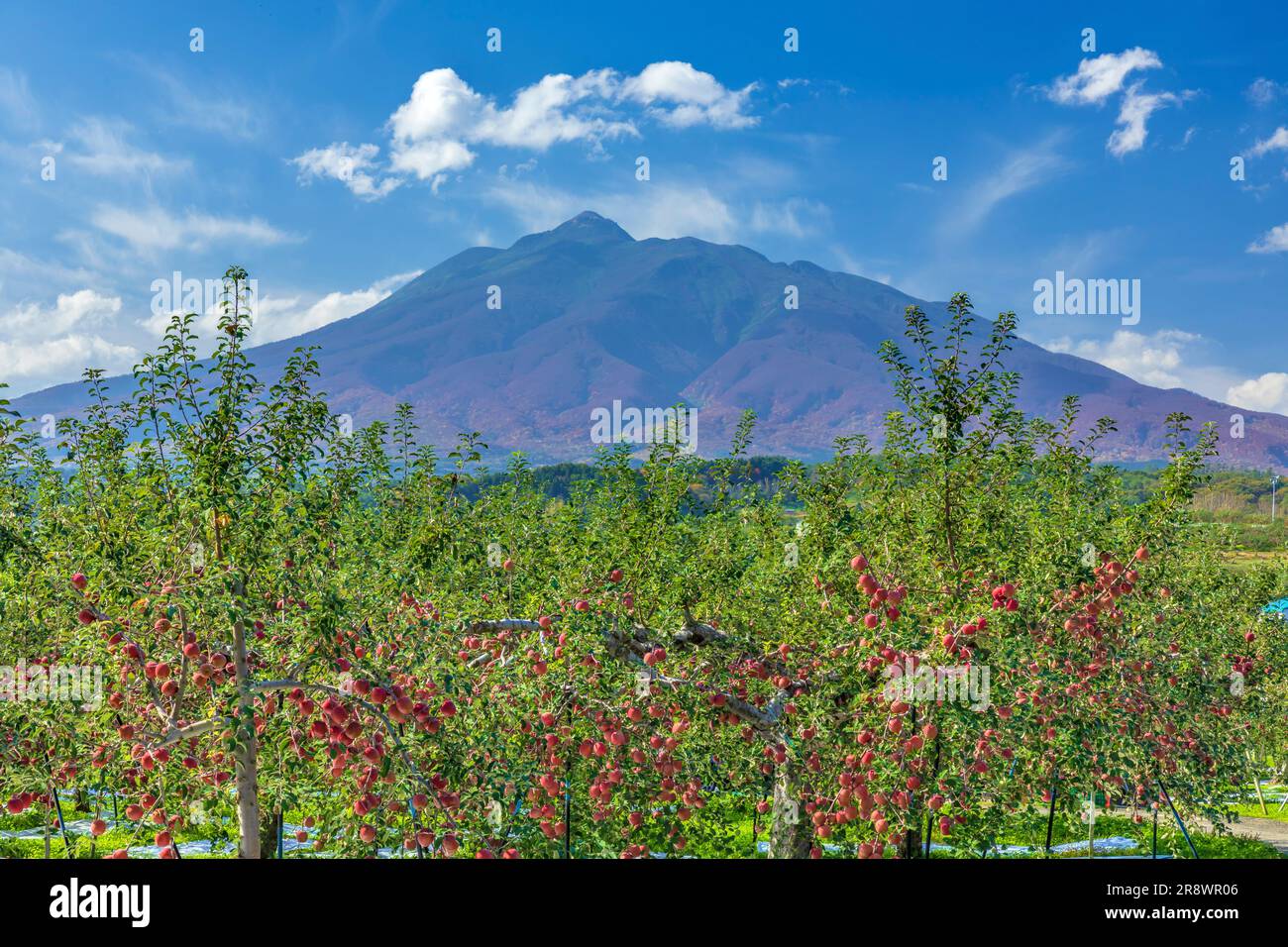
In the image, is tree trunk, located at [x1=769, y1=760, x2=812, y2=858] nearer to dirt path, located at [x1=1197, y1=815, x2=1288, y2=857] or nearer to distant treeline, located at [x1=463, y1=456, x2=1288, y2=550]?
distant treeline, located at [x1=463, y1=456, x2=1288, y2=550]

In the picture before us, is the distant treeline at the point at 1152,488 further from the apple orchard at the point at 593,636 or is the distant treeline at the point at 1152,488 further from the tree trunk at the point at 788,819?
the tree trunk at the point at 788,819

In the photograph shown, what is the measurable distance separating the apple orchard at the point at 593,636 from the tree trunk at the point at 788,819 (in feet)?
0.13

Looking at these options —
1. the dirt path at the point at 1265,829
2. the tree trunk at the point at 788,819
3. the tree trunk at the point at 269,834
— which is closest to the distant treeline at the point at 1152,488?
the tree trunk at the point at 788,819

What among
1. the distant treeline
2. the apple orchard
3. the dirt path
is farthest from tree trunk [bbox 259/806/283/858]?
the dirt path

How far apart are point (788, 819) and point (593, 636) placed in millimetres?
2990

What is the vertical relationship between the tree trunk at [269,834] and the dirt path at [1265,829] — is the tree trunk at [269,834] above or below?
above

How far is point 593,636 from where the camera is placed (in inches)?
284

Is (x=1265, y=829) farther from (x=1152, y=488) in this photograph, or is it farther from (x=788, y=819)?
Answer: (x=788, y=819)

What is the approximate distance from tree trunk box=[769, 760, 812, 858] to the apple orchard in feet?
0.13

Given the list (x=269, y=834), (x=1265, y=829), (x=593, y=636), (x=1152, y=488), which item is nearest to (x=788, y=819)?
(x=593, y=636)

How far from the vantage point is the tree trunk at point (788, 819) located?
870 centimetres

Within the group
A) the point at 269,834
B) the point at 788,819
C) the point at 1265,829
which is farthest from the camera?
the point at 1265,829
